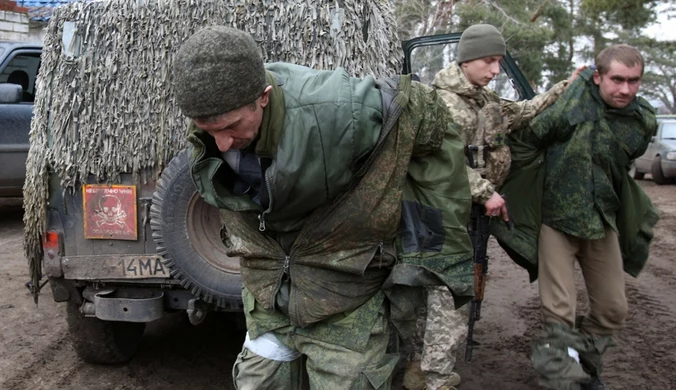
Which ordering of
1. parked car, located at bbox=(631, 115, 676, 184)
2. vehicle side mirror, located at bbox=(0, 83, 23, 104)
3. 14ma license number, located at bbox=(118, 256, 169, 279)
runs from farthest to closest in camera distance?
parked car, located at bbox=(631, 115, 676, 184)
vehicle side mirror, located at bbox=(0, 83, 23, 104)
14ma license number, located at bbox=(118, 256, 169, 279)

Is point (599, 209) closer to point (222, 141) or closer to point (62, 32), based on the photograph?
point (222, 141)

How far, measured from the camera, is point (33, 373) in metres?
4.50

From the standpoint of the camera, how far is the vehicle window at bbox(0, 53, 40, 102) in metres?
8.28

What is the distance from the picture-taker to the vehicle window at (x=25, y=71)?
27.2ft

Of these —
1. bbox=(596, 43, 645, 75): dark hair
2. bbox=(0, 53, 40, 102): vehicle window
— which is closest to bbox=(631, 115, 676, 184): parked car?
bbox=(0, 53, 40, 102): vehicle window

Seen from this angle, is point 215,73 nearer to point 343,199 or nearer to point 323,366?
point 343,199

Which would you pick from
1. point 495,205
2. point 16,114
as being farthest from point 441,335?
point 16,114

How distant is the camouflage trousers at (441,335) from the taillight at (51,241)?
6.57ft

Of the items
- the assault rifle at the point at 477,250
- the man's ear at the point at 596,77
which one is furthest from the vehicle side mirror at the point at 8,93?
the man's ear at the point at 596,77

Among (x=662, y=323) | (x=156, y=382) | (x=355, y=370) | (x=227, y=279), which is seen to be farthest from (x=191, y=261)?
(x=662, y=323)

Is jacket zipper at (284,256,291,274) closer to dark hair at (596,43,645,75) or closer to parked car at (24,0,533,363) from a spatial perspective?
parked car at (24,0,533,363)

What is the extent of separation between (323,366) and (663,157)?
46.8 ft

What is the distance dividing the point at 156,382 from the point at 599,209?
263 centimetres

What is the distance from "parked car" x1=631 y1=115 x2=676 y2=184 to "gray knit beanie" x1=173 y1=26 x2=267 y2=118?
14.4 m
